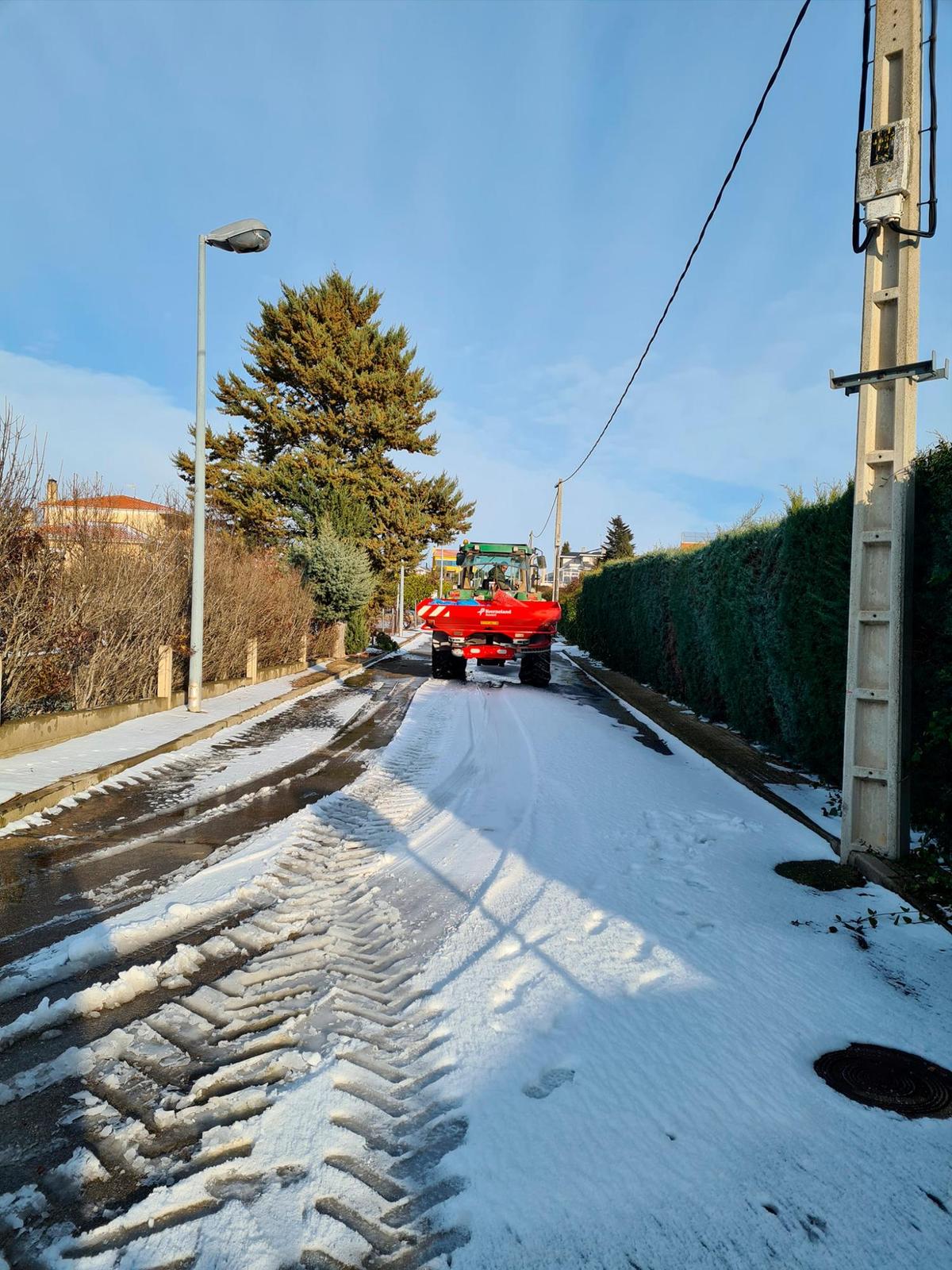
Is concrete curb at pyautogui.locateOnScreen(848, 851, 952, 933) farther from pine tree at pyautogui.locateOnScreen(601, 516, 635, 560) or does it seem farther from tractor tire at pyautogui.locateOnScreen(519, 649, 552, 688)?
pine tree at pyautogui.locateOnScreen(601, 516, 635, 560)

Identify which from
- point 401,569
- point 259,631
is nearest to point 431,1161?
point 259,631

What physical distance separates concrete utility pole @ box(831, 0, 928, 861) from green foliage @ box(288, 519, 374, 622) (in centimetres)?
1664

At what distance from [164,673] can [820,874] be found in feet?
28.7

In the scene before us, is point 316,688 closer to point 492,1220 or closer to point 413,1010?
point 413,1010

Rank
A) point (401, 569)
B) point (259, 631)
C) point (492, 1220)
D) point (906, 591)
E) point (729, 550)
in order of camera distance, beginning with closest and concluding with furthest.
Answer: point (492, 1220), point (906, 591), point (729, 550), point (259, 631), point (401, 569)

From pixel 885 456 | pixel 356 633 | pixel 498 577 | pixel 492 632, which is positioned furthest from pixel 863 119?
pixel 356 633

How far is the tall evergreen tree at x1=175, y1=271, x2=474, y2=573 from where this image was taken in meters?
25.0

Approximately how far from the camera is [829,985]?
307cm

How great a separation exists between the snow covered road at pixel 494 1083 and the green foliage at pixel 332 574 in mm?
16053

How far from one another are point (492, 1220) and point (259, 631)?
14555 mm

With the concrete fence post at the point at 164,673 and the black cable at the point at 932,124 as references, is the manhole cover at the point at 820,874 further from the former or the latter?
the concrete fence post at the point at 164,673

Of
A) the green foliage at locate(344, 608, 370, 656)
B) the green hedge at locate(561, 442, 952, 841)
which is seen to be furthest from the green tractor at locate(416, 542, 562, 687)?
the green foliage at locate(344, 608, 370, 656)

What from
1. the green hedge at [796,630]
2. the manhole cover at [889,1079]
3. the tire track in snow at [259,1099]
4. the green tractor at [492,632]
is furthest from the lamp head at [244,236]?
the manhole cover at [889,1079]

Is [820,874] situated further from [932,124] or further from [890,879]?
[932,124]
